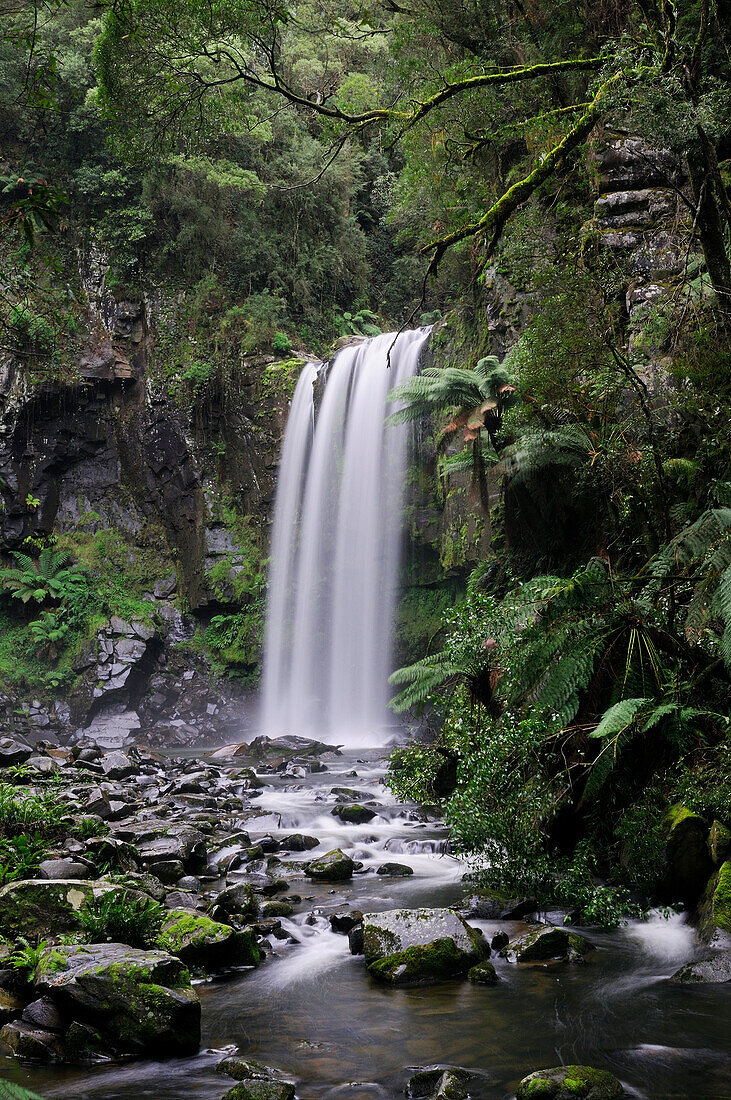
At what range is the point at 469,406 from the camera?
9.21 m

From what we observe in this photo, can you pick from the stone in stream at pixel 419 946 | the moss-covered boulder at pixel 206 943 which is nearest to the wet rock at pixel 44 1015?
the moss-covered boulder at pixel 206 943

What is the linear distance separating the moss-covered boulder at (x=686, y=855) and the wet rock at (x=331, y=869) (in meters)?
2.83

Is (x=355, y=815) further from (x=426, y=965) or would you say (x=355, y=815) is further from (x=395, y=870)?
(x=426, y=965)

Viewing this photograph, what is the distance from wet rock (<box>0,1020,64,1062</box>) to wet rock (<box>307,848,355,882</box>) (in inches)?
132

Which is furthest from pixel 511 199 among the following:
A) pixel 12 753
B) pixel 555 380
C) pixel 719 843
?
pixel 12 753

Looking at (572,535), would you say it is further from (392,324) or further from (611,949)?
(392,324)

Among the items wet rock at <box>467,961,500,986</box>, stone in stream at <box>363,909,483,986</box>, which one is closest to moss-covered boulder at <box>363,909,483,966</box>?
stone in stream at <box>363,909,483,986</box>

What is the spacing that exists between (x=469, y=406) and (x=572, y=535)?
213cm

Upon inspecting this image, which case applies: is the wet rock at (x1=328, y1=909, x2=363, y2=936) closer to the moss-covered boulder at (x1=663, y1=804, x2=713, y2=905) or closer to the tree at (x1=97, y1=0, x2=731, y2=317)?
the moss-covered boulder at (x1=663, y1=804, x2=713, y2=905)

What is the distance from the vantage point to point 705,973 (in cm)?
407

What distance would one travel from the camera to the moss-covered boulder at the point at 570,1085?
9.45 ft

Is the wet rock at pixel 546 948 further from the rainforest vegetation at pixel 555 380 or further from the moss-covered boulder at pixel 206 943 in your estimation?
the moss-covered boulder at pixel 206 943

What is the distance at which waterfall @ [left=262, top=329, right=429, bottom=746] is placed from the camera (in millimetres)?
17156

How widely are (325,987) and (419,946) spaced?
0.59m
